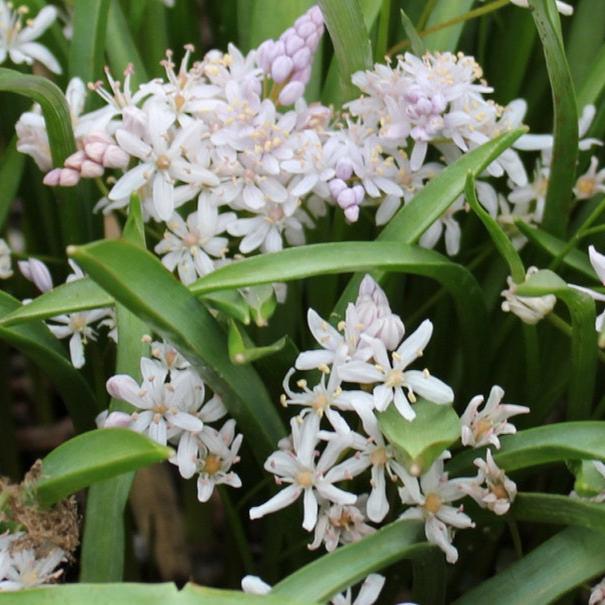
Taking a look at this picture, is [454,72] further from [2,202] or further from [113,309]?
[2,202]

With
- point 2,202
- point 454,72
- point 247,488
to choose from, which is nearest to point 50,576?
point 247,488

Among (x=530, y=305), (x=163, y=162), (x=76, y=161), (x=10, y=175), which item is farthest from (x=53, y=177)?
(x=530, y=305)

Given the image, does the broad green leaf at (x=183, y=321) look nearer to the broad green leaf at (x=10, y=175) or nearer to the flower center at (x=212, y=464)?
the flower center at (x=212, y=464)

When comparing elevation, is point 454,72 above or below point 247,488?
above

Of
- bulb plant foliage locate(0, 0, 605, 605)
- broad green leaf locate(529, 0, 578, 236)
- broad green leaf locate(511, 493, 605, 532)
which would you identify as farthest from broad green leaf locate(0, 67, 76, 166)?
broad green leaf locate(511, 493, 605, 532)

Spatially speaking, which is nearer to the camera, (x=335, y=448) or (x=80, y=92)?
(x=335, y=448)

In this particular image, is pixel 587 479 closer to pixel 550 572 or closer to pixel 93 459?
pixel 550 572

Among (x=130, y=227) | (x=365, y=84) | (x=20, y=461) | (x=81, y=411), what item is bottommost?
(x=20, y=461)
